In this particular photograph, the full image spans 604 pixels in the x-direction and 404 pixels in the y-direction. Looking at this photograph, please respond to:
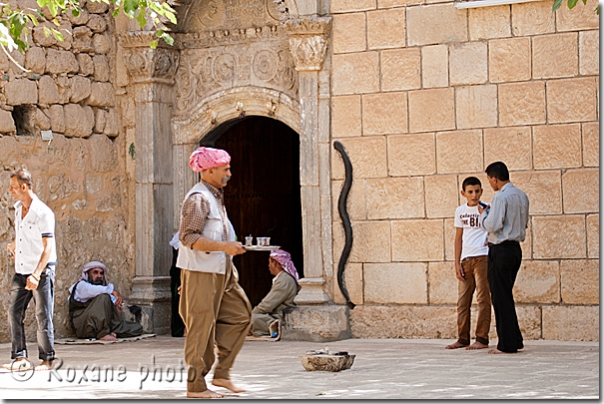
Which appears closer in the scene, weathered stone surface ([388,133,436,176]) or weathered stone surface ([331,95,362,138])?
weathered stone surface ([388,133,436,176])

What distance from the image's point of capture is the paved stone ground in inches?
269

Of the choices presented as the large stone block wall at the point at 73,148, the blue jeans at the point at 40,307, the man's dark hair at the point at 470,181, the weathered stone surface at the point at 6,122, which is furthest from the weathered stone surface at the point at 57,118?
the man's dark hair at the point at 470,181

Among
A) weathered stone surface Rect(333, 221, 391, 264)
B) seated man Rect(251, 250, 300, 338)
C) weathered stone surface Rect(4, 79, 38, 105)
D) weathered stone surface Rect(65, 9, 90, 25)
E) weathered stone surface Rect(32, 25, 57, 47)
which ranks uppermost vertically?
weathered stone surface Rect(65, 9, 90, 25)

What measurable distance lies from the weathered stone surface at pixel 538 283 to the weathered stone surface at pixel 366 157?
65.9 inches

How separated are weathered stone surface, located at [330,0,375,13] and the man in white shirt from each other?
390 cm

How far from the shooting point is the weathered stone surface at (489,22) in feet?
33.6

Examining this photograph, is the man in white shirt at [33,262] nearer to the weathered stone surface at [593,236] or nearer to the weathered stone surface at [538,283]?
the weathered stone surface at [538,283]

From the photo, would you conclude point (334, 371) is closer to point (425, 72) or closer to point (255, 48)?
point (425, 72)

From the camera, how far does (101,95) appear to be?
12000 mm

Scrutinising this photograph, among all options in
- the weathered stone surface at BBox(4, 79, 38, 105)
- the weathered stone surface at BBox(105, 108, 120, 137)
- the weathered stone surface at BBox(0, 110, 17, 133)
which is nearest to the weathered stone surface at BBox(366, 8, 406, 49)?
the weathered stone surface at BBox(105, 108, 120, 137)

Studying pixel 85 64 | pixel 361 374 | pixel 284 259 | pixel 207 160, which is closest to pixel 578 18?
pixel 284 259

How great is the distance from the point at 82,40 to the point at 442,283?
469cm

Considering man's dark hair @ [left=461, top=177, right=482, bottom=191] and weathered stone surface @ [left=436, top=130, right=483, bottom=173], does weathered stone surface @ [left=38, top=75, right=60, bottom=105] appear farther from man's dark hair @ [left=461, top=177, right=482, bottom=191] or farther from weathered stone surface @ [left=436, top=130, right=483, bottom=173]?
man's dark hair @ [left=461, top=177, right=482, bottom=191]

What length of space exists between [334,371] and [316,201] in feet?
10.6
